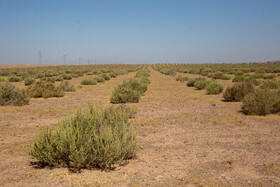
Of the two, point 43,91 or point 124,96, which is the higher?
point 124,96

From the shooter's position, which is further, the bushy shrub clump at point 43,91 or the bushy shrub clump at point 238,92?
the bushy shrub clump at point 43,91

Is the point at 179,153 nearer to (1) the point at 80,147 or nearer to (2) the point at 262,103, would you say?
(1) the point at 80,147

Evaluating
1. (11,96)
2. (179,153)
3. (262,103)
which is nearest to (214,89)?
(262,103)

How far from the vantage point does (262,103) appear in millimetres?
10766

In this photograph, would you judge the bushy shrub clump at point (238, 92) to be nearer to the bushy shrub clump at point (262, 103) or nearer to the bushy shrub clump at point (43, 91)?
the bushy shrub clump at point (262, 103)

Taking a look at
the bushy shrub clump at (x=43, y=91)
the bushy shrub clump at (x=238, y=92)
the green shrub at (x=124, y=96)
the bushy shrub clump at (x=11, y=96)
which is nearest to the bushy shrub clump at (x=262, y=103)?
the bushy shrub clump at (x=238, y=92)

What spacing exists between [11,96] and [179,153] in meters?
11.3

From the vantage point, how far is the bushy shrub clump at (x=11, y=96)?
1357 centimetres

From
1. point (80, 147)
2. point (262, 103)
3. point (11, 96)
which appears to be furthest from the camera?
point (11, 96)

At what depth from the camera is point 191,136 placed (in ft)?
25.9

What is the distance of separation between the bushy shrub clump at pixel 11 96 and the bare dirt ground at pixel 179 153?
8.38 ft

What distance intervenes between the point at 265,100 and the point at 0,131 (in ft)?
34.7

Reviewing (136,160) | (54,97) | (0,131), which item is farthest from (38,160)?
(54,97)

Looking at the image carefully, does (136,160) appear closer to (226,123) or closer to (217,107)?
(226,123)
